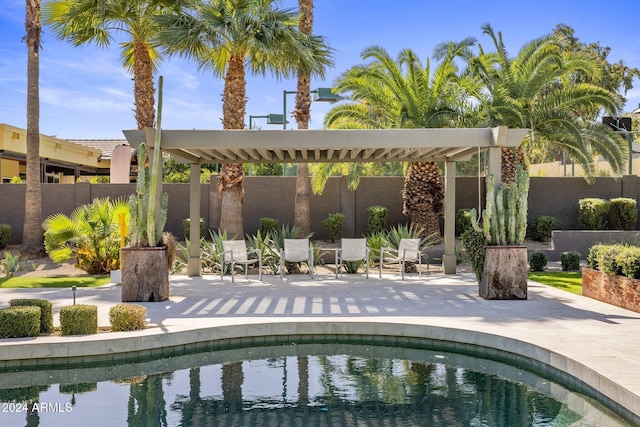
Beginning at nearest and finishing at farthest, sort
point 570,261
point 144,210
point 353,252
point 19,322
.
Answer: point 19,322
point 144,210
point 353,252
point 570,261

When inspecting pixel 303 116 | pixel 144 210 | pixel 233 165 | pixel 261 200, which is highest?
pixel 303 116

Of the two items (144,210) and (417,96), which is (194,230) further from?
(417,96)

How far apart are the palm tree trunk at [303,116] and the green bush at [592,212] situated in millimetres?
8734

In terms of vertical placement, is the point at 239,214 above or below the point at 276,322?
above

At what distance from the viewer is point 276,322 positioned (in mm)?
7387

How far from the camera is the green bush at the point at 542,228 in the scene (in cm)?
1741

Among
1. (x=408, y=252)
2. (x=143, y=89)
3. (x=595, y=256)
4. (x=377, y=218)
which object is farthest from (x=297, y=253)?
(x=143, y=89)

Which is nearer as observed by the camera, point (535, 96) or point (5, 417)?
point (5, 417)

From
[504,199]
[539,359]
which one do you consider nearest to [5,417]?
[539,359]

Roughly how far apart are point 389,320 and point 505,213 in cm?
344

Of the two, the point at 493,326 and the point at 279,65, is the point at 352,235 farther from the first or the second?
the point at 493,326

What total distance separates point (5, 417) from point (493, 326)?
542cm

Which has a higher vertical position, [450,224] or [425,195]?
[425,195]

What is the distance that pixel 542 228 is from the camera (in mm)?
17406
